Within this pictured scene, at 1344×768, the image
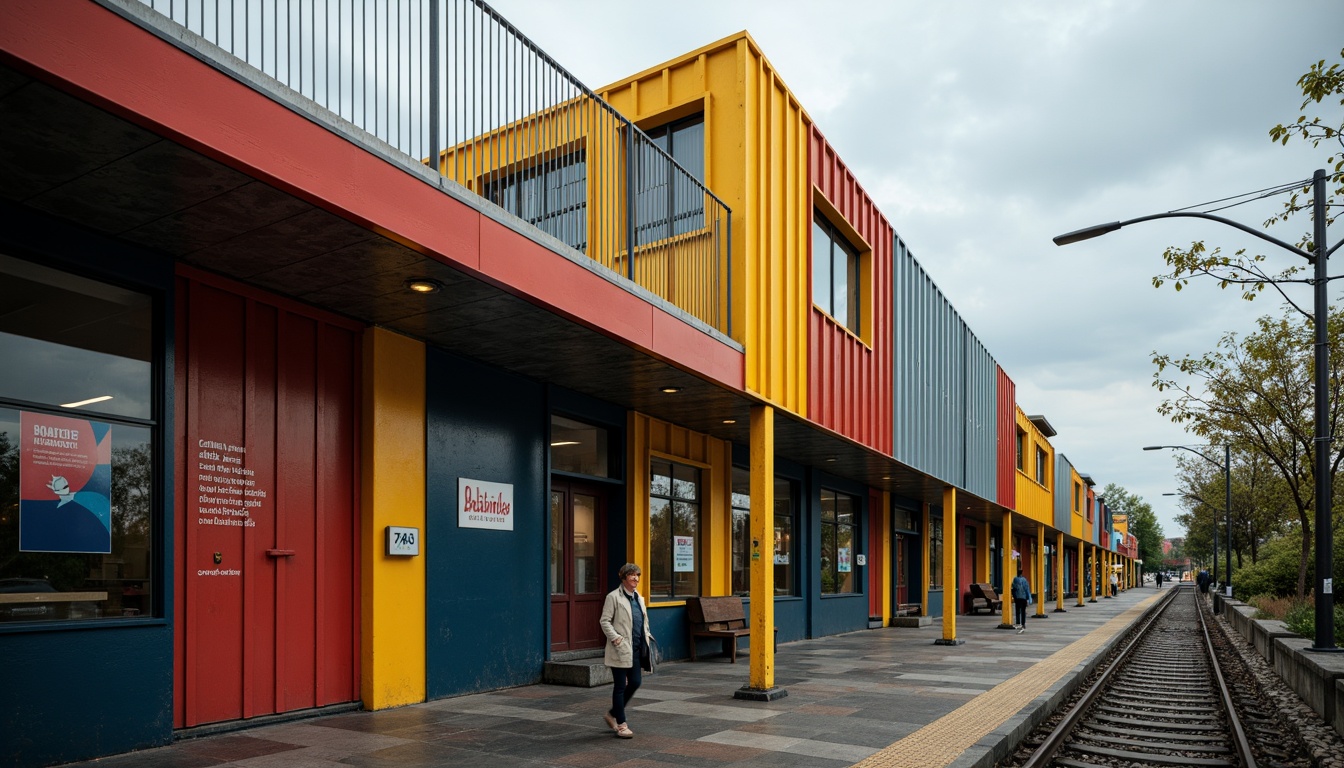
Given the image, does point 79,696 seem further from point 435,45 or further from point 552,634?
point 552,634

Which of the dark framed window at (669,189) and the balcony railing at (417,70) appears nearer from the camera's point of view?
the balcony railing at (417,70)

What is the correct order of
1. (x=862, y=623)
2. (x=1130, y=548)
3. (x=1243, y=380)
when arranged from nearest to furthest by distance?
1. (x=862, y=623)
2. (x=1243, y=380)
3. (x=1130, y=548)

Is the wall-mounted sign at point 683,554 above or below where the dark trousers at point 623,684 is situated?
above

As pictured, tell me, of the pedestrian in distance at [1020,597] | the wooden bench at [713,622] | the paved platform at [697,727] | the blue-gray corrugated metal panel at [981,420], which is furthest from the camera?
the blue-gray corrugated metal panel at [981,420]

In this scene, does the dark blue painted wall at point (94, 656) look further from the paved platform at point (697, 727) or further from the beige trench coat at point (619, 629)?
the beige trench coat at point (619, 629)

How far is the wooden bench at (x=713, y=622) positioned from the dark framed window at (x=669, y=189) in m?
5.99

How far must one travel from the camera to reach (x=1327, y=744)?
9.29m

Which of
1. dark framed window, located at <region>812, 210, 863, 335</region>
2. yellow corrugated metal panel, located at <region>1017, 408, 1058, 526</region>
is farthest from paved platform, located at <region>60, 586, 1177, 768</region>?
yellow corrugated metal panel, located at <region>1017, 408, 1058, 526</region>

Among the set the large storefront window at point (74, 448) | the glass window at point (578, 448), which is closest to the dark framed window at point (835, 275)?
the glass window at point (578, 448)

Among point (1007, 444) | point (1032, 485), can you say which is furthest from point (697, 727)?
point (1032, 485)

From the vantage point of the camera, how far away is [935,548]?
102 feet

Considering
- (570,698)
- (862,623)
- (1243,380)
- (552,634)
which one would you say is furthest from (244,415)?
(1243,380)

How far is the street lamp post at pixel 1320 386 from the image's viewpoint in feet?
40.3

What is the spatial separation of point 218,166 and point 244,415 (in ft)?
11.5
